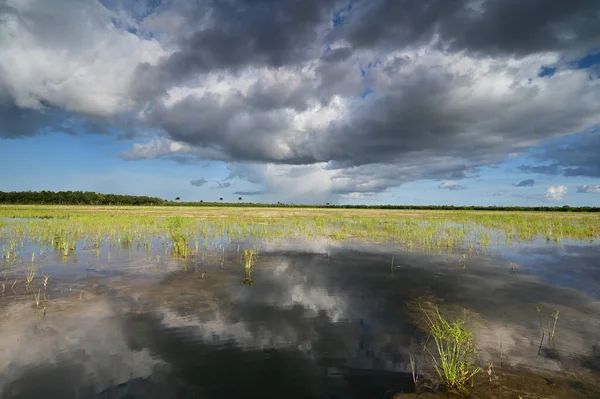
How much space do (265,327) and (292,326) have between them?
0.61m

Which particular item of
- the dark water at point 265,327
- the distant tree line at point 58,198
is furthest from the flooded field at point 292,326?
the distant tree line at point 58,198

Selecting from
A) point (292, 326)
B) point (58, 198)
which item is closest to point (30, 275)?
point (292, 326)

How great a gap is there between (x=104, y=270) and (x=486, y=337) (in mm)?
12769

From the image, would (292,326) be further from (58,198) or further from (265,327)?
(58,198)

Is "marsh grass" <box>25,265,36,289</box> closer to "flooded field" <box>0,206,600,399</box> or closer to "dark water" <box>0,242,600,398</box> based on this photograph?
"flooded field" <box>0,206,600,399</box>

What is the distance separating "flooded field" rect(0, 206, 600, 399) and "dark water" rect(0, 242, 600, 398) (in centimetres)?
3

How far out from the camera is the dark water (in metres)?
5.10

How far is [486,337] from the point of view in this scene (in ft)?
22.2

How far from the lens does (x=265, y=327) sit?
712 centimetres

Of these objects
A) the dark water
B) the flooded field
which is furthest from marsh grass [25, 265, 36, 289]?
the dark water

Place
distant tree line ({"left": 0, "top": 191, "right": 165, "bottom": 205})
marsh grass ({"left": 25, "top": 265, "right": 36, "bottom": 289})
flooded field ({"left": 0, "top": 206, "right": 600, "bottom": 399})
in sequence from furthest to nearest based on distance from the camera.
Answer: distant tree line ({"left": 0, "top": 191, "right": 165, "bottom": 205})
marsh grass ({"left": 25, "top": 265, "right": 36, "bottom": 289})
flooded field ({"left": 0, "top": 206, "right": 600, "bottom": 399})

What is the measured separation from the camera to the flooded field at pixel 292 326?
5023 millimetres

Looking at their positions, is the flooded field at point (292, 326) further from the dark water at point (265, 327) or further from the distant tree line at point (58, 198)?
the distant tree line at point (58, 198)

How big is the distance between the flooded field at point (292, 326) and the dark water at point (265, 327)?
34 mm
